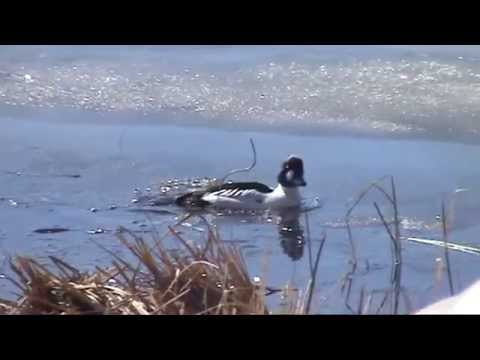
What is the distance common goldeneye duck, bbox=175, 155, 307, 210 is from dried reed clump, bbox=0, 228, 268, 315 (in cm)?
316

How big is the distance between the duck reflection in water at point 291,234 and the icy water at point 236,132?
3cm

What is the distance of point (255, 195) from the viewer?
5602mm

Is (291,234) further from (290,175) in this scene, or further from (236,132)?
(236,132)

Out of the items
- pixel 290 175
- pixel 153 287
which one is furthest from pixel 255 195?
pixel 153 287

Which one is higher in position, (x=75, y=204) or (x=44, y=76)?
(x=44, y=76)

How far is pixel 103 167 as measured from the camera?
17.2 ft

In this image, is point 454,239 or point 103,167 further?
point 103,167

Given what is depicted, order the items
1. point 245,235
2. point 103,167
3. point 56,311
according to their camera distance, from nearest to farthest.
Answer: point 56,311
point 245,235
point 103,167

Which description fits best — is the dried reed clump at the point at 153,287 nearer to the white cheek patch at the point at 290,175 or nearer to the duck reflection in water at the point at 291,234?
the duck reflection in water at the point at 291,234

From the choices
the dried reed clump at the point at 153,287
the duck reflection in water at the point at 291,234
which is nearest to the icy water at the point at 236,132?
the duck reflection in water at the point at 291,234

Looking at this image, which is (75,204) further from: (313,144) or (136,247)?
(136,247)

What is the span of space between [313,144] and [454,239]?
160cm
